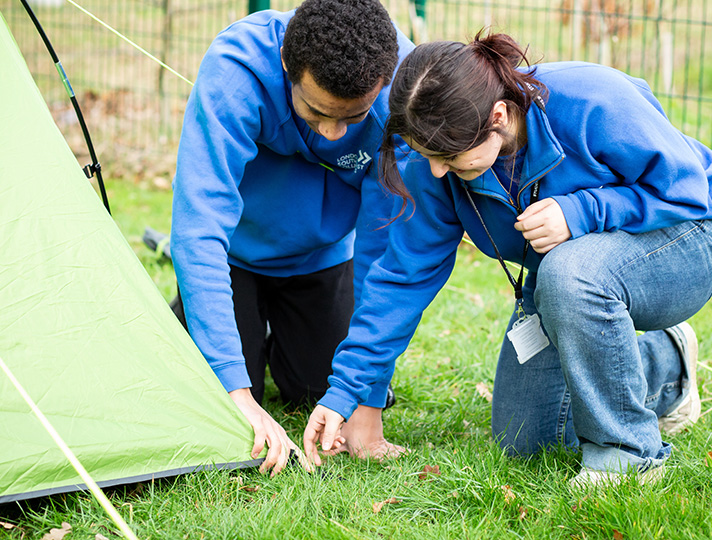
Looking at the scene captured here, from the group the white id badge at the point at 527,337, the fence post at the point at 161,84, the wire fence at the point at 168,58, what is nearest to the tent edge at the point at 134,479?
the white id badge at the point at 527,337

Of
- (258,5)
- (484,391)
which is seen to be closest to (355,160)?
(484,391)

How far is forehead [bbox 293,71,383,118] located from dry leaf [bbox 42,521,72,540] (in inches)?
43.2

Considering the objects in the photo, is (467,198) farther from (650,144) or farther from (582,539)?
(582,539)

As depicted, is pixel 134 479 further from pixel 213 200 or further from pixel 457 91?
pixel 457 91

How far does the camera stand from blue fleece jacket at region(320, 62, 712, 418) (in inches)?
65.1

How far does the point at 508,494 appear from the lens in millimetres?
1688

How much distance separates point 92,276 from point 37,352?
22cm

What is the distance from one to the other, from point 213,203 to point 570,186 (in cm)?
86

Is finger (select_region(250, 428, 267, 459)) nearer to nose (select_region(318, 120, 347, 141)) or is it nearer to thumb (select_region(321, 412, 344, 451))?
thumb (select_region(321, 412, 344, 451))

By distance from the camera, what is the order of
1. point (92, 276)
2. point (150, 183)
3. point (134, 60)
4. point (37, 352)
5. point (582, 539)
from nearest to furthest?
point (582, 539) → point (37, 352) → point (92, 276) → point (150, 183) → point (134, 60)

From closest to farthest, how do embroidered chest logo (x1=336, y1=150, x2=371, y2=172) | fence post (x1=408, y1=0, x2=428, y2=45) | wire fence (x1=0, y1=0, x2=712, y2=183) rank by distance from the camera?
embroidered chest logo (x1=336, y1=150, x2=371, y2=172), fence post (x1=408, y1=0, x2=428, y2=45), wire fence (x1=0, y1=0, x2=712, y2=183)

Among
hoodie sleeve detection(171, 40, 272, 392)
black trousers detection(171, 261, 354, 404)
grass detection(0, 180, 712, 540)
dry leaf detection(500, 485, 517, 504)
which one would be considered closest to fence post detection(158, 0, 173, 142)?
black trousers detection(171, 261, 354, 404)

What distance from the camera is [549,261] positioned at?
1684 mm

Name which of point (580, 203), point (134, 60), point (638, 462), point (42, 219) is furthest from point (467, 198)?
point (134, 60)
